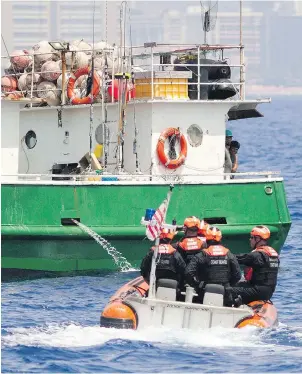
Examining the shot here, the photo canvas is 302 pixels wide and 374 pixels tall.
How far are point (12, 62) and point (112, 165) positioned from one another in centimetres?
340

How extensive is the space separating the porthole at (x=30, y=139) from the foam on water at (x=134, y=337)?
29.0 ft

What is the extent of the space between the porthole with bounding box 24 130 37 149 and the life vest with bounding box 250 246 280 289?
28.5 feet

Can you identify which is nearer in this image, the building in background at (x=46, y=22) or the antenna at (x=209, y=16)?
the antenna at (x=209, y=16)

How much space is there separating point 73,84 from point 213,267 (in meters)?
8.22

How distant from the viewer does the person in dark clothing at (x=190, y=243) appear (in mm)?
22094

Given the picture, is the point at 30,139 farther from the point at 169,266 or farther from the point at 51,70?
the point at 169,266

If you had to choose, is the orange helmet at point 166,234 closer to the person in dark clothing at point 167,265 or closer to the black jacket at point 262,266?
→ the person in dark clothing at point 167,265

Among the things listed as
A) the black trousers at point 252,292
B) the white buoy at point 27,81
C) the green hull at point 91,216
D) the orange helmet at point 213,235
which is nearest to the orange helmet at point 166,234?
the orange helmet at point 213,235

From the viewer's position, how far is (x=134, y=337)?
67.7ft

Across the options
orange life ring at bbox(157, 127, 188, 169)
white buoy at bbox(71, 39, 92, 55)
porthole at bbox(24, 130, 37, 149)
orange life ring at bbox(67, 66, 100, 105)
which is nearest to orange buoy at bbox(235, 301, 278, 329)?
orange life ring at bbox(157, 127, 188, 169)

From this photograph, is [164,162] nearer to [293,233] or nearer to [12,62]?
[12,62]

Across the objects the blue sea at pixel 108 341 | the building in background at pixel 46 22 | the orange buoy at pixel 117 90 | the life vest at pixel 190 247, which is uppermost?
the building in background at pixel 46 22

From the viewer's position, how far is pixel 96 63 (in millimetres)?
29297

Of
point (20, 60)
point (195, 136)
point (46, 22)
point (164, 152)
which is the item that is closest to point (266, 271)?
point (164, 152)
